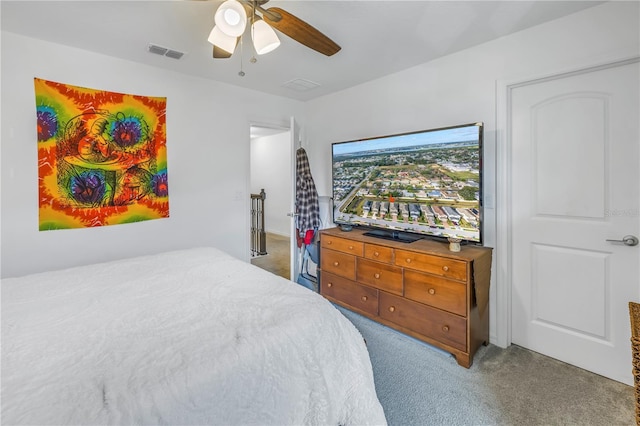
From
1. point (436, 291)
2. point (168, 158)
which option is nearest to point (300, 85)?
point (168, 158)

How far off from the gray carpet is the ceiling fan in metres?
2.19

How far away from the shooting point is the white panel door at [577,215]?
187cm

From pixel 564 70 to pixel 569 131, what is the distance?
1.36 ft

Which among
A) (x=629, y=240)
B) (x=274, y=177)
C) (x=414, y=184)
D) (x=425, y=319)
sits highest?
(x=274, y=177)

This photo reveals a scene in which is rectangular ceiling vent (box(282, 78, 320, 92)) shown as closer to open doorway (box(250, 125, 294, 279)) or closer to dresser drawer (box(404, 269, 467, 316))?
dresser drawer (box(404, 269, 467, 316))

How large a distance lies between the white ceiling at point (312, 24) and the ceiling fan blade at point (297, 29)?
0.85ft

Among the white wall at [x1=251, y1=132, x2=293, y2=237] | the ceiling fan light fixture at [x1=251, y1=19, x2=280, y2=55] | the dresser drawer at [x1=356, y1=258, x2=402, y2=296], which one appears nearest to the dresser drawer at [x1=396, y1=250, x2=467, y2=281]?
the dresser drawer at [x1=356, y1=258, x2=402, y2=296]

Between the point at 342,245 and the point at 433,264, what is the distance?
2.98 feet

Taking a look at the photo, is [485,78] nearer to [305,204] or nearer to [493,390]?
[305,204]

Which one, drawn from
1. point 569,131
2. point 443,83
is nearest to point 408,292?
point 569,131

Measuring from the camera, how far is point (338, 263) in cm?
291

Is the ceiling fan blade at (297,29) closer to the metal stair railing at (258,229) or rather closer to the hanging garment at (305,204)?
the hanging garment at (305,204)

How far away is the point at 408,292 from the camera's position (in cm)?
238

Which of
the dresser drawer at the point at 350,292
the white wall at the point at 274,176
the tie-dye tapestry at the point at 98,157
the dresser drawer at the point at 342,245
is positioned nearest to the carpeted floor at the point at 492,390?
the dresser drawer at the point at 350,292
